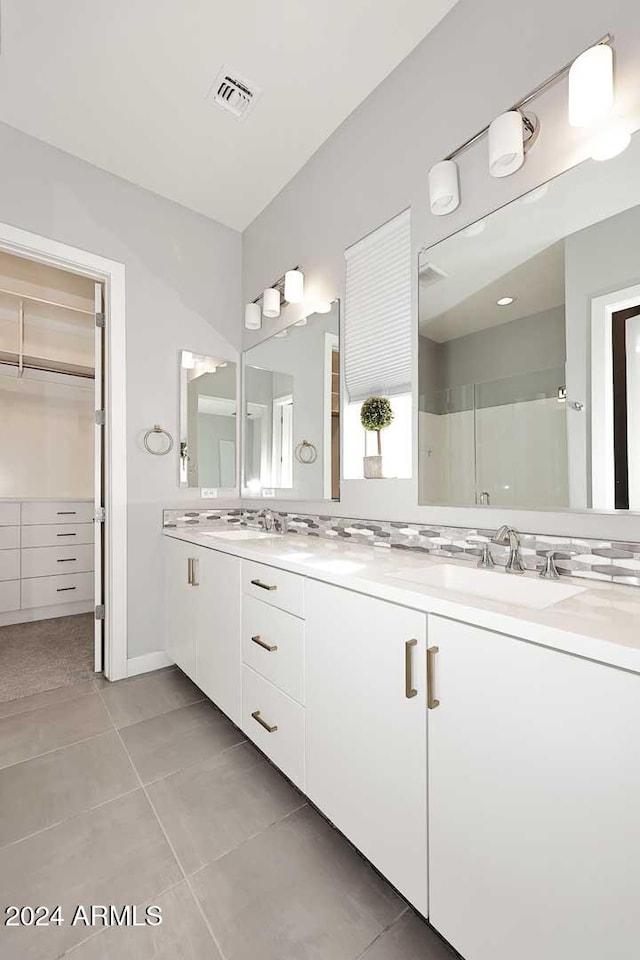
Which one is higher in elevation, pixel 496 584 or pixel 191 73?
pixel 191 73

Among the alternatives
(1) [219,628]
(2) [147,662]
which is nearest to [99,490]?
(2) [147,662]

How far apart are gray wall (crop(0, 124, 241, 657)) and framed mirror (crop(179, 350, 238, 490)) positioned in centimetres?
6

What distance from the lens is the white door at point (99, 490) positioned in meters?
2.47

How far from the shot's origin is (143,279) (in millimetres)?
2545

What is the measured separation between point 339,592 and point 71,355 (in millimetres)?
3893

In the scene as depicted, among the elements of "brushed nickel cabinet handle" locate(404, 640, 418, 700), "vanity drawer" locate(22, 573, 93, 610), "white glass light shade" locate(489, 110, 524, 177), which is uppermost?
"white glass light shade" locate(489, 110, 524, 177)

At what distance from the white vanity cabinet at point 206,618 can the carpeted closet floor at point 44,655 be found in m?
0.63

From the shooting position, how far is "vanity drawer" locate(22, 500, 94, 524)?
3.46 m

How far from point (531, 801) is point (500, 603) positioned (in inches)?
13.3

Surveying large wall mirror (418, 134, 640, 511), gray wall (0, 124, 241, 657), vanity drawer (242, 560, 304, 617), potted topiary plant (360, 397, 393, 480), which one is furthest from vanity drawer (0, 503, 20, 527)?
large wall mirror (418, 134, 640, 511)

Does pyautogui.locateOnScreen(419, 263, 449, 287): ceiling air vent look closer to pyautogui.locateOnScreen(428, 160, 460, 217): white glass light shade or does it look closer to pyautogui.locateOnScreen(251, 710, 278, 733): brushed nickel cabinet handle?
pyautogui.locateOnScreen(428, 160, 460, 217): white glass light shade

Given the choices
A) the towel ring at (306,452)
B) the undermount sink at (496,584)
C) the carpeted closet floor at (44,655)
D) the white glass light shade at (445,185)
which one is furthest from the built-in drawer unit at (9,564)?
the white glass light shade at (445,185)

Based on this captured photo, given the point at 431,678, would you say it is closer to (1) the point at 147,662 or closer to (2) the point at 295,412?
(2) the point at 295,412

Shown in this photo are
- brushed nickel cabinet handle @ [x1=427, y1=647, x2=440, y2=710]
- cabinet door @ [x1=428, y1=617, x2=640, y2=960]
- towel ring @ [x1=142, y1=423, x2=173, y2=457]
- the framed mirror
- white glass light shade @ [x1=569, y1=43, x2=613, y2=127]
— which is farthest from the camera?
the framed mirror
